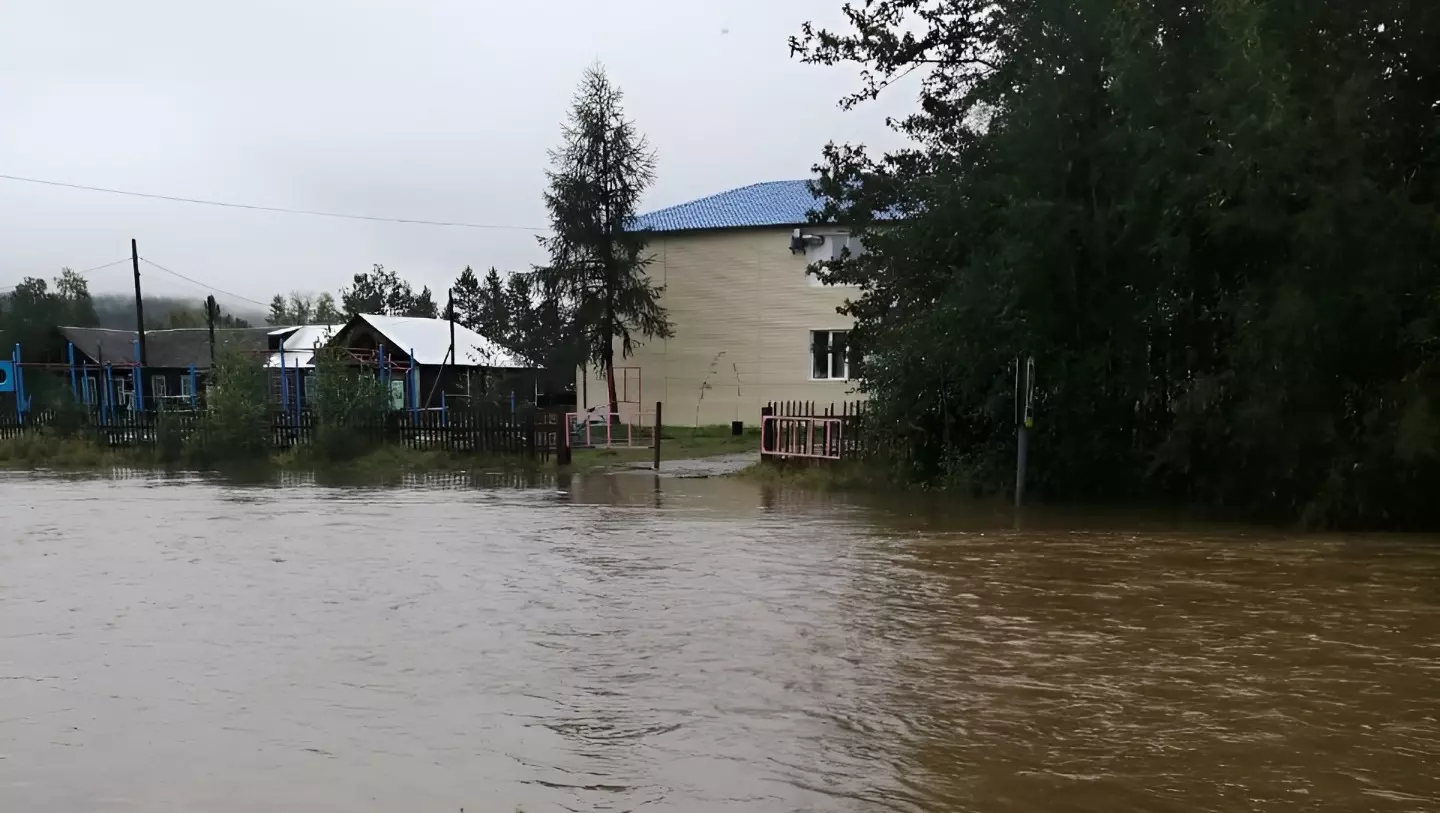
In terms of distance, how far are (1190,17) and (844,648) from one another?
9.81 meters

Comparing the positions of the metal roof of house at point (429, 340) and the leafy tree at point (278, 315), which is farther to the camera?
the leafy tree at point (278, 315)

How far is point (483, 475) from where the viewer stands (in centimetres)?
2066

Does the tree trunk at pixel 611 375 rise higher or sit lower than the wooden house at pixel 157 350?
lower

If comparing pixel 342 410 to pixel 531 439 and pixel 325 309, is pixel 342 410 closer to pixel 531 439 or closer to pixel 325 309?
pixel 531 439

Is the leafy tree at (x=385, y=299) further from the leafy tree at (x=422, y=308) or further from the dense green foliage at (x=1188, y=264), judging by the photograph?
the dense green foliage at (x=1188, y=264)

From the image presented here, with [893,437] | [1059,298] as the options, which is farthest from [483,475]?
[1059,298]

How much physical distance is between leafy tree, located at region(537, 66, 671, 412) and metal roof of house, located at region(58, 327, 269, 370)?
24779 mm

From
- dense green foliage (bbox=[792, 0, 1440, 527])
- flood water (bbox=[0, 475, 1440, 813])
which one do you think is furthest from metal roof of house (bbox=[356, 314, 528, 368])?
flood water (bbox=[0, 475, 1440, 813])

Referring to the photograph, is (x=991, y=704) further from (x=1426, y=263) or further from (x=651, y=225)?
(x=651, y=225)

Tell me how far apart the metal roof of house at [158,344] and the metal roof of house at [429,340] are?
10665 mm

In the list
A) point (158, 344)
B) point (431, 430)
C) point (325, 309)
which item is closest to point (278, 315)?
point (325, 309)

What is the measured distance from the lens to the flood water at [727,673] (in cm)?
460

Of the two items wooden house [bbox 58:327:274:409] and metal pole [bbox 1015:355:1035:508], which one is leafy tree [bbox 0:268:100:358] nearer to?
wooden house [bbox 58:327:274:409]

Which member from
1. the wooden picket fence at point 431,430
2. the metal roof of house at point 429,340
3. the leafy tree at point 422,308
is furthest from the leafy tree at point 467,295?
the wooden picket fence at point 431,430
